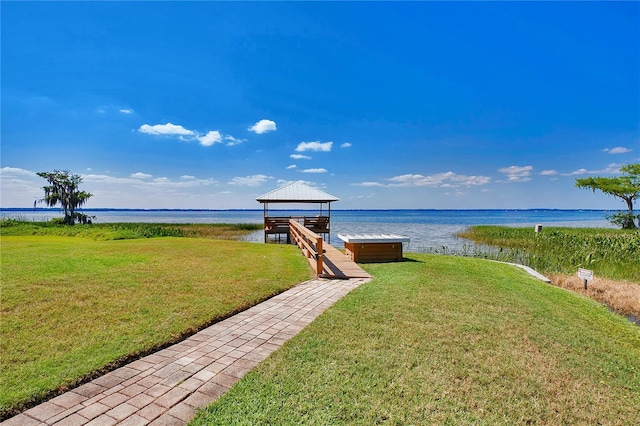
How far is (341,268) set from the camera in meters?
8.80

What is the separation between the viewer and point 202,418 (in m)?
2.50

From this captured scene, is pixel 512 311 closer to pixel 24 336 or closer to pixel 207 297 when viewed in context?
pixel 207 297

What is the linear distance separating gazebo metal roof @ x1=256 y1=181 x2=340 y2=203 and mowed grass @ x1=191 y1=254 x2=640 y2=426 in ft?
45.2

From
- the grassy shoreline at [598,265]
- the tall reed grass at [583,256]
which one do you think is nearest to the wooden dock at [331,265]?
the grassy shoreline at [598,265]

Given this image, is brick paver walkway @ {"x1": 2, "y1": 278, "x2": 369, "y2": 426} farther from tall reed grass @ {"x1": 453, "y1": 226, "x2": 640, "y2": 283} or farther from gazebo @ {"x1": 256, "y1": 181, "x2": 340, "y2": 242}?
gazebo @ {"x1": 256, "y1": 181, "x2": 340, "y2": 242}

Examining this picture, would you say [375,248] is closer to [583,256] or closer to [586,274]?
[586,274]

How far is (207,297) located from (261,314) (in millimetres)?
1251

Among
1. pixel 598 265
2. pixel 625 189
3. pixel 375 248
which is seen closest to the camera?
pixel 375 248

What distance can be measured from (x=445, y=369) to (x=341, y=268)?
18.1 feet

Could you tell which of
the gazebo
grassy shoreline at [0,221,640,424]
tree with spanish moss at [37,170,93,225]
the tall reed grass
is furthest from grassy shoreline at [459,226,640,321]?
tree with spanish moss at [37,170,93,225]

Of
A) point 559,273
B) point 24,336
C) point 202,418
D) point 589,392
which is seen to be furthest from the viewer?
point 559,273

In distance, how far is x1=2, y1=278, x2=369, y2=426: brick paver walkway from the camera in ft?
8.27

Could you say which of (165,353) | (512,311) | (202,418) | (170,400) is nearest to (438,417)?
(202,418)

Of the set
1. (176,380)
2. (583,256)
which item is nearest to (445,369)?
(176,380)
